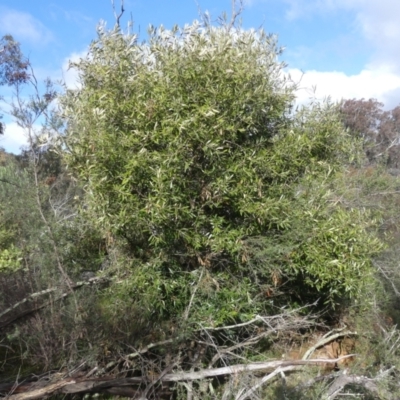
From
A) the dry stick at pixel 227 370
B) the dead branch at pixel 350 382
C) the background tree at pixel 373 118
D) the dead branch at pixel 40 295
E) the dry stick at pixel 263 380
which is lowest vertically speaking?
the dead branch at pixel 350 382

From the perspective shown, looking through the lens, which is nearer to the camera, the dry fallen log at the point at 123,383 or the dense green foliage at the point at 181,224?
the dry fallen log at the point at 123,383

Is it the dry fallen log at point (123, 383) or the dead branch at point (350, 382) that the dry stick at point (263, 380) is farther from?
the dead branch at point (350, 382)

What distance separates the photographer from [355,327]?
7875 millimetres

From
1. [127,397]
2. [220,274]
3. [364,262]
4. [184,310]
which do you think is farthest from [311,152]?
[127,397]

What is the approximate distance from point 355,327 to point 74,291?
469 centimetres

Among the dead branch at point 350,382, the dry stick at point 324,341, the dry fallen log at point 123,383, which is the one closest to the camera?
the dry fallen log at point 123,383

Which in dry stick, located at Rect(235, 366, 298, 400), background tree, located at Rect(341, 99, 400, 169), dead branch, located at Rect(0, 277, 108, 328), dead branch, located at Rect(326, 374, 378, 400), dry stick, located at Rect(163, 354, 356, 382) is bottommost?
dead branch, located at Rect(326, 374, 378, 400)

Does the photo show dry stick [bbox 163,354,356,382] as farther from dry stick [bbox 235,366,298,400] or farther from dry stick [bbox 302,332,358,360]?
dry stick [bbox 302,332,358,360]

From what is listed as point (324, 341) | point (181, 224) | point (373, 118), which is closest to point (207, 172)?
point (181, 224)

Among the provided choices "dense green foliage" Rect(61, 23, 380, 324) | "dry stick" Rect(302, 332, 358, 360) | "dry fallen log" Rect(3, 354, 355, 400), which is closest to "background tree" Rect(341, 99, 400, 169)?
"dry stick" Rect(302, 332, 358, 360)

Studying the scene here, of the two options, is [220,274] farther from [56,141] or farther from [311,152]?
[56,141]

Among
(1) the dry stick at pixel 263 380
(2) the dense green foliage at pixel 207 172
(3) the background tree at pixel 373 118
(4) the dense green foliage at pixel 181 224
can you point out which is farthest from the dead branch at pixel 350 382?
(3) the background tree at pixel 373 118

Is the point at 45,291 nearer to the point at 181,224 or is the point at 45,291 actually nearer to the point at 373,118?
the point at 181,224

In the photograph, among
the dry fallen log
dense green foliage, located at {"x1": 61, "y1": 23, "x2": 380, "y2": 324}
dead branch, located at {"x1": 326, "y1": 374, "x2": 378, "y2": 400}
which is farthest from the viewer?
dead branch, located at {"x1": 326, "y1": 374, "x2": 378, "y2": 400}
